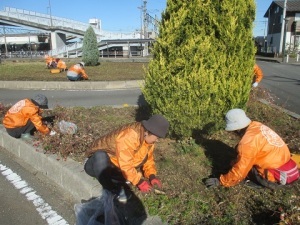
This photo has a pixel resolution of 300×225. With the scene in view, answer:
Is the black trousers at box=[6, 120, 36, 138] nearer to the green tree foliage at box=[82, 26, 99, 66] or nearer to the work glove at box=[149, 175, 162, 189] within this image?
the work glove at box=[149, 175, 162, 189]

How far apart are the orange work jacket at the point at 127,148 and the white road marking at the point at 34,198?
88cm

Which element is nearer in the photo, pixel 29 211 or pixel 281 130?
pixel 29 211

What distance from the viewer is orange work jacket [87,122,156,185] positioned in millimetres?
3338

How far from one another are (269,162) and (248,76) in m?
1.77

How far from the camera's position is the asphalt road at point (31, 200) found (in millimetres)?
3525

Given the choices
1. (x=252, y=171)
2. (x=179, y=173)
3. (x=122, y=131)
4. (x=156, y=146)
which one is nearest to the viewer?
(x=122, y=131)

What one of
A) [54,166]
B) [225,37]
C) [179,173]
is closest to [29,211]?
[54,166]

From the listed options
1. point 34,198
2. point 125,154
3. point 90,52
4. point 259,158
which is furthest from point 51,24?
point 259,158

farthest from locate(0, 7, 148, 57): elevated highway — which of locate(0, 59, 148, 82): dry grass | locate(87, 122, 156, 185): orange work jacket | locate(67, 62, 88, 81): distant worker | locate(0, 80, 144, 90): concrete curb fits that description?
locate(87, 122, 156, 185): orange work jacket

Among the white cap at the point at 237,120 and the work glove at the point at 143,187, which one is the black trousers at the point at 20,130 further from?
the white cap at the point at 237,120

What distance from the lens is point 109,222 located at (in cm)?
284

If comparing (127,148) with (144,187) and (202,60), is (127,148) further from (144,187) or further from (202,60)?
(202,60)

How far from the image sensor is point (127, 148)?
3350mm

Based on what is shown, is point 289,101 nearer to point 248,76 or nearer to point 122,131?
point 248,76
